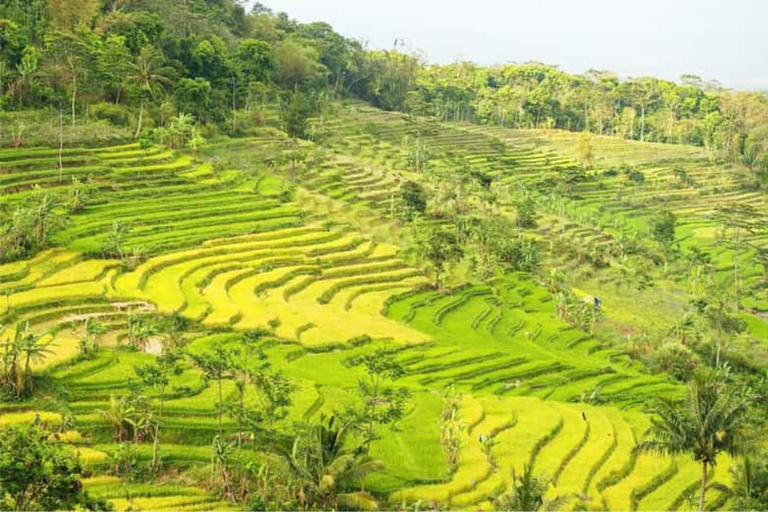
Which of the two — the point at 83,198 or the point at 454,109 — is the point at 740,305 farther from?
the point at 454,109

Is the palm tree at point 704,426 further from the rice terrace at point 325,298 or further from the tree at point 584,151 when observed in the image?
the tree at point 584,151

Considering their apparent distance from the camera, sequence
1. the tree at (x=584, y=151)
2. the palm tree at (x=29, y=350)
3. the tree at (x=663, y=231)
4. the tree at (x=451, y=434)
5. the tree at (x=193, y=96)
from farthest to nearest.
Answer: the tree at (x=584, y=151), the tree at (x=663, y=231), the tree at (x=193, y=96), the tree at (x=451, y=434), the palm tree at (x=29, y=350)

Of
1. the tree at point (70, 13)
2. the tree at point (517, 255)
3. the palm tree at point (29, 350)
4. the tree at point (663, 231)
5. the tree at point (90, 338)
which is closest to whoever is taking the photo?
the palm tree at point (29, 350)

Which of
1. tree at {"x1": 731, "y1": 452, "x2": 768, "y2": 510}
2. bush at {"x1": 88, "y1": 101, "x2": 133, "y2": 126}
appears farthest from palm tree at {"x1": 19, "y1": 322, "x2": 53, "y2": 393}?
bush at {"x1": 88, "y1": 101, "x2": 133, "y2": 126}

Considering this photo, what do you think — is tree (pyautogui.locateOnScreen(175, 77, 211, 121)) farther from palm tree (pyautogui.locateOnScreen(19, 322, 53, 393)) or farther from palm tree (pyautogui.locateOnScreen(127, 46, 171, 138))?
palm tree (pyautogui.locateOnScreen(19, 322, 53, 393))

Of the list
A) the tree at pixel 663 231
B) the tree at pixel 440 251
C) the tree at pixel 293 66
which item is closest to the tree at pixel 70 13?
the tree at pixel 293 66

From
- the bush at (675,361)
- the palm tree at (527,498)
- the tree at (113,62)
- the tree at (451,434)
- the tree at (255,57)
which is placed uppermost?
the tree at (255,57)

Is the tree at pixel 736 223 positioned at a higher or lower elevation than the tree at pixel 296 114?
lower
